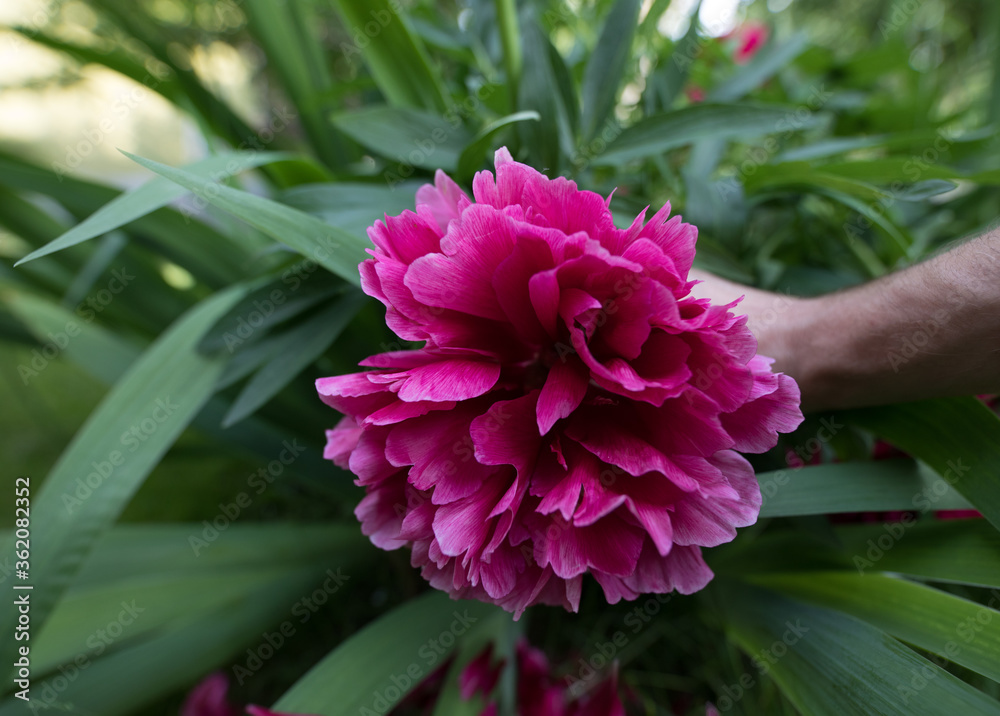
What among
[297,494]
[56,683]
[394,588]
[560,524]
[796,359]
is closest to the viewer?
[560,524]

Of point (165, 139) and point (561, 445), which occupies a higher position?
point (165, 139)

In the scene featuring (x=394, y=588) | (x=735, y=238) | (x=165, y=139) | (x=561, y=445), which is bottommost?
(x=394, y=588)

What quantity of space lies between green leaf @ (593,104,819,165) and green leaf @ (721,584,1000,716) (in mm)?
449

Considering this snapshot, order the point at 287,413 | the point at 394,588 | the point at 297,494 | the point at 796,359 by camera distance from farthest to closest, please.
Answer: the point at 297,494
the point at 394,588
the point at 287,413
the point at 796,359

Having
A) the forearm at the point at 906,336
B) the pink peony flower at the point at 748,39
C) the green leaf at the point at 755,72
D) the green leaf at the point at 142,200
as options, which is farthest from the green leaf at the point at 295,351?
the pink peony flower at the point at 748,39

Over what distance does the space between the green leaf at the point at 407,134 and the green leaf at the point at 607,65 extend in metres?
0.14

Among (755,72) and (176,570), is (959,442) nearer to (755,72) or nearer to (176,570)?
(755,72)

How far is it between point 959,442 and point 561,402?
1.03 ft

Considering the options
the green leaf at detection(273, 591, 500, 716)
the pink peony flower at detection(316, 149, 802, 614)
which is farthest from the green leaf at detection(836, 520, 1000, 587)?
the green leaf at detection(273, 591, 500, 716)

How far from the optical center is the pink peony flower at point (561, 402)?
0.29 m

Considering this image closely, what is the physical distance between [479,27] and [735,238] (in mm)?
501

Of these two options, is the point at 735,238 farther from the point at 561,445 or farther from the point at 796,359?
the point at 561,445

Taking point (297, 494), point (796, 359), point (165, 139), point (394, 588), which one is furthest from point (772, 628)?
point (165, 139)

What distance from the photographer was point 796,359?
42 centimetres
